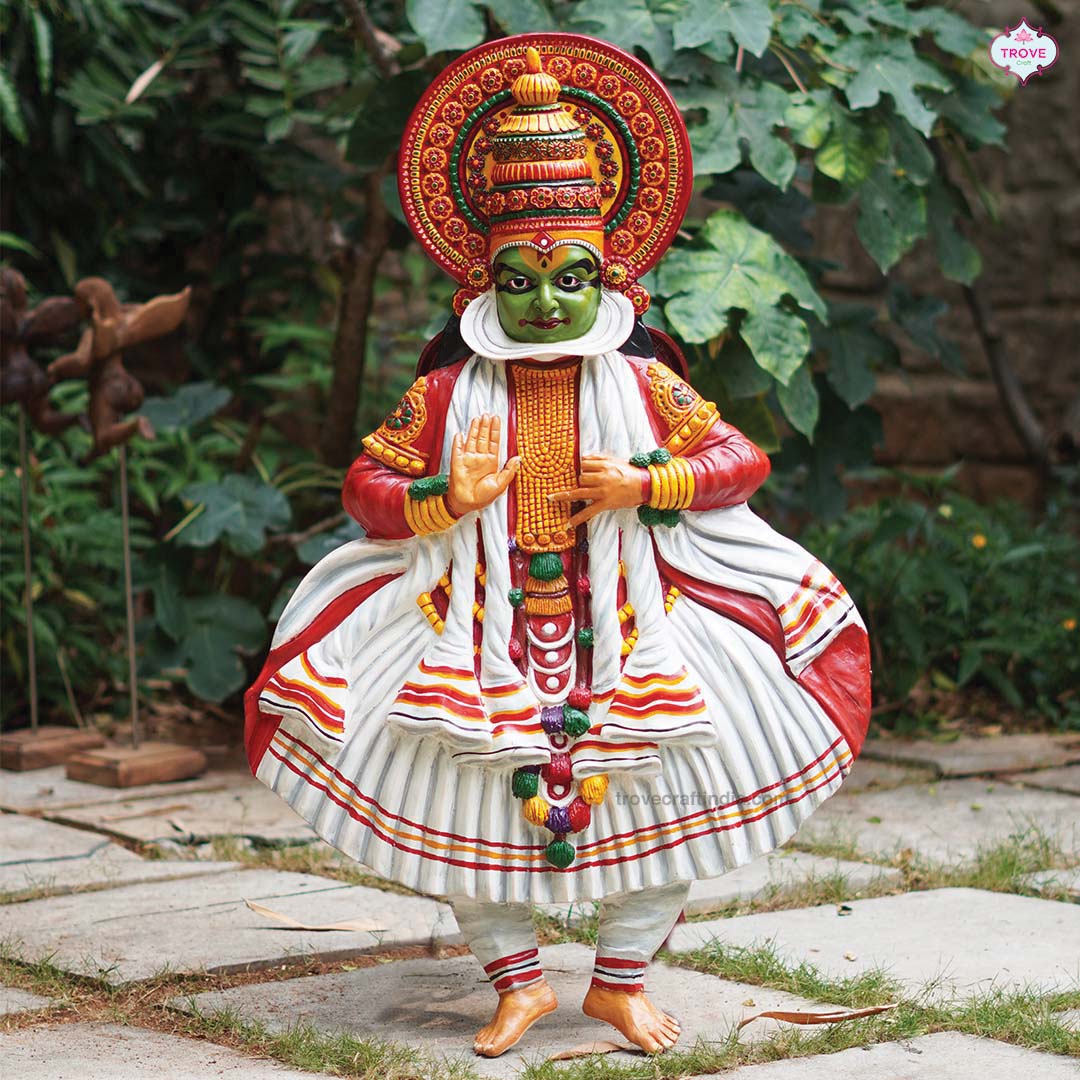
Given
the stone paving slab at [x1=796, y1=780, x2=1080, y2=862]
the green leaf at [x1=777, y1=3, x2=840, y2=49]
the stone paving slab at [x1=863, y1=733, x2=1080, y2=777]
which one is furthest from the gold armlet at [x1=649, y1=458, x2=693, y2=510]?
the stone paving slab at [x1=863, y1=733, x2=1080, y2=777]

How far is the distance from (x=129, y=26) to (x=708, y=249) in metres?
3.15

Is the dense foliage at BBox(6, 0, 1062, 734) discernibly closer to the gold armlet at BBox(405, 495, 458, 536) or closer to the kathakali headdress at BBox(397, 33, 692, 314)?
the kathakali headdress at BBox(397, 33, 692, 314)

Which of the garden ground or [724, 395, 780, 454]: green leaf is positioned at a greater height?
[724, 395, 780, 454]: green leaf

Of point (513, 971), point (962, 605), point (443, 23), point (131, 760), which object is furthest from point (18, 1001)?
point (962, 605)

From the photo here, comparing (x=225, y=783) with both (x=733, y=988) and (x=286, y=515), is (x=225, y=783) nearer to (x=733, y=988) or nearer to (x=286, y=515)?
(x=286, y=515)

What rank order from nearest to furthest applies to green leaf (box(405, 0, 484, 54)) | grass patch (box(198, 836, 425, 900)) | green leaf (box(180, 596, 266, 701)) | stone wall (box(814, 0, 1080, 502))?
1. grass patch (box(198, 836, 425, 900))
2. green leaf (box(405, 0, 484, 54))
3. green leaf (box(180, 596, 266, 701))
4. stone wall (box(814, 0, 1080, 502))

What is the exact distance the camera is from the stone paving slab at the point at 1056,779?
4727 millimetres

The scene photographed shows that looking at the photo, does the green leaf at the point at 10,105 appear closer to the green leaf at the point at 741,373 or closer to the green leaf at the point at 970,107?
the green leaf at the point at 741,373

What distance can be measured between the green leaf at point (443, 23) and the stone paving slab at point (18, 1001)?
2.43 metres

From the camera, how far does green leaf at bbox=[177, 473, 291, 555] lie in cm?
509

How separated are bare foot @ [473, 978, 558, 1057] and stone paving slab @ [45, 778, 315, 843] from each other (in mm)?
1565

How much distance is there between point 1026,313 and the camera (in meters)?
6.96

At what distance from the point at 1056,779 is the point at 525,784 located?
8.68ft

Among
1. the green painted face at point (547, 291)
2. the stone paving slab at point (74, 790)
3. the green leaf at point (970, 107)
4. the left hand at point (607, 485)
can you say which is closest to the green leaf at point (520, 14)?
the green leaf at point (970, 107)
